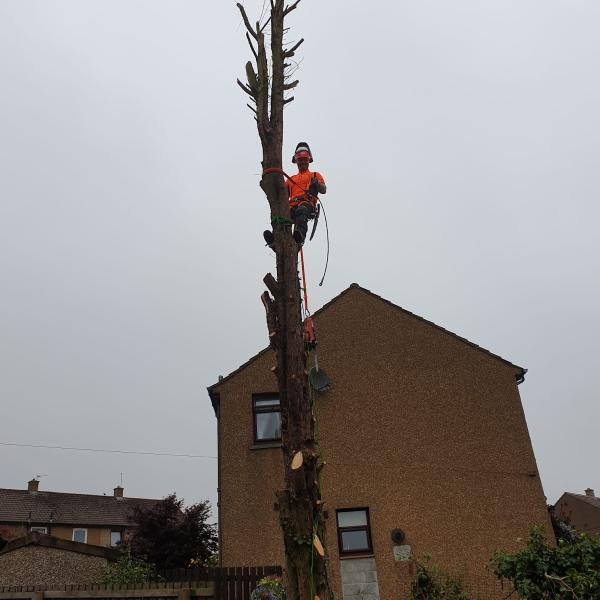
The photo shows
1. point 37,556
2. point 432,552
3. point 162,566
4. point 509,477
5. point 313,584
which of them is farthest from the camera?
point 162,566

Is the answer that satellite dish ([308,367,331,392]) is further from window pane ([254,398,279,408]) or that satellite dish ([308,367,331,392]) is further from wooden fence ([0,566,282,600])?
wooden fence ([0,566,282,600])

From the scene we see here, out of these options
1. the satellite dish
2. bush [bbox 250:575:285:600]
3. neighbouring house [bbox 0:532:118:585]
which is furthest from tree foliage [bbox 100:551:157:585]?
bush [bbox 250:575:285:600]

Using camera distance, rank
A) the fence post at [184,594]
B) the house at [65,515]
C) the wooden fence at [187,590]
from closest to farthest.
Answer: the fence post at [184,594] < the wooden fence at [187,590] < the house at [65,515]

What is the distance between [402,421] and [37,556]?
10838 mm

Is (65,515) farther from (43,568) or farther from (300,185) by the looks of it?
(300,185)

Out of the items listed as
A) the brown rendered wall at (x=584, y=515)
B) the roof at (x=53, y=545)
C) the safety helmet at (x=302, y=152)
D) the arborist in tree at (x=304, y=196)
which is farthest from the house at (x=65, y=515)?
the arborist in tree at (x=304, y=196)

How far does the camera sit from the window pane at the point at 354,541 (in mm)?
12517

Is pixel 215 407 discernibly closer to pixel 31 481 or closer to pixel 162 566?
pixel 162 566

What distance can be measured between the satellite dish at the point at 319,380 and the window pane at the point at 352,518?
277 centimetres

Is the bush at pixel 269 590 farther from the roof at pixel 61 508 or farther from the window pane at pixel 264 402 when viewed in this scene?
the roof at pixel 61 508

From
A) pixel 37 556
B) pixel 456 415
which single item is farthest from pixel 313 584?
pixel 37 556

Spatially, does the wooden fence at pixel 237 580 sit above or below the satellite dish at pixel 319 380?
below

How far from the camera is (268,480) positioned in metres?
13.1

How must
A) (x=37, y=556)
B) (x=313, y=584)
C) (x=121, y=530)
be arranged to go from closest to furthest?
(x=313, y=584) → (x=37, y=556) → (x=121, y=530)
